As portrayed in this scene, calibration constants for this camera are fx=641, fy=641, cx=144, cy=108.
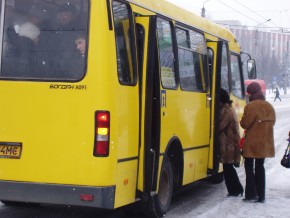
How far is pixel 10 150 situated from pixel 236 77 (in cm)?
659

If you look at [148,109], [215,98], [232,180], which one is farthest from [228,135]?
[148,109]

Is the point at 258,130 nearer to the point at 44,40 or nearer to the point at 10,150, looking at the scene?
the point at 44,40

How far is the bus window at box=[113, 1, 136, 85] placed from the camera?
6922 millimetres

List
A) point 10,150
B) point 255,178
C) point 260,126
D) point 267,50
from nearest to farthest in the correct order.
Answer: point 10,150, point 260,126, point 255,178, point 267,50

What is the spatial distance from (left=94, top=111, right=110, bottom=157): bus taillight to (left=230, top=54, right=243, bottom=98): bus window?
19.5 feet

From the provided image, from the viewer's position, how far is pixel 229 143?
10375 millimetres

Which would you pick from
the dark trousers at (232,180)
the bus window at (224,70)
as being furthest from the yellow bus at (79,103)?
the bus window at (224,70)

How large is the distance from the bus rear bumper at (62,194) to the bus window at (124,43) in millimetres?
1218

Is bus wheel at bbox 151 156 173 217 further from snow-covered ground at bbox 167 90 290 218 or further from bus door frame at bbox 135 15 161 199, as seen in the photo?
bus door frame at bbox 135 15 161 199

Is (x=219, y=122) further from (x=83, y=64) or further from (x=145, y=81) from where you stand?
→ (x=83, y=64)

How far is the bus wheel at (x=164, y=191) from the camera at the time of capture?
318 inches

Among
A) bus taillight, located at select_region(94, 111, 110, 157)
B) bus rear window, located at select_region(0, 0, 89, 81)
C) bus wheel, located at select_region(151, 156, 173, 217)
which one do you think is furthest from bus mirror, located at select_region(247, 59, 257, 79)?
bus taillight, located at select_region(94, 111, 110, 157)

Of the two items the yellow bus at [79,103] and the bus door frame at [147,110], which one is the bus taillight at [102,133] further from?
the bus door frame at [147,110]

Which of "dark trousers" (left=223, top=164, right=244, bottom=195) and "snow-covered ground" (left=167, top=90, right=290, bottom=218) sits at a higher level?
"dark trousers" (left=223, top=164, right=244, bottom=195)
